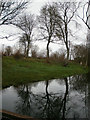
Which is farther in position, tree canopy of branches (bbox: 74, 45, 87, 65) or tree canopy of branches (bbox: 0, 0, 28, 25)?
tree canopy of branches (bbox: 0, 0, 28, 25)

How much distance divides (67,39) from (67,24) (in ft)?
8.60

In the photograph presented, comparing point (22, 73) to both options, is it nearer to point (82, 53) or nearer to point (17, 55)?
point (82, 53)

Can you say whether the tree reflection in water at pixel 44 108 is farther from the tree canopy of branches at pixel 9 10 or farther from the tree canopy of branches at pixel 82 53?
the tree canopy of branches at pixel 9 10

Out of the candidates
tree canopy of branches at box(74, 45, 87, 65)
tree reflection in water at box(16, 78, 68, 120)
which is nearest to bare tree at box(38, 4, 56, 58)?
tree canopy of branches at box(74, 45, 87, 65)

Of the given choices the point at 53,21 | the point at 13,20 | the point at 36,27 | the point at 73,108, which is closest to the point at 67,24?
the point at 53,21

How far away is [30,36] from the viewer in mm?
28141

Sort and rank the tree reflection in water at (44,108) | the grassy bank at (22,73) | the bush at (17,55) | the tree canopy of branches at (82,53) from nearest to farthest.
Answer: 1. the tree canopy of branches at (82,53)
2. the tree reflection in water at (44,108)
3. the grassy bank at (22,73)
4. the bush at (17,55)

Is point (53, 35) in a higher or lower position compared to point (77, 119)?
higher

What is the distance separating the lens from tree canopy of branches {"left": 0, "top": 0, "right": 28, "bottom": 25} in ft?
36.4

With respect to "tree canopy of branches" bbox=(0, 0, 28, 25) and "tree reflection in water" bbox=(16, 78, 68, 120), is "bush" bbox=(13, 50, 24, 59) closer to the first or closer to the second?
"tree canopy of branches" bbox=(0, 0, 28, 25)

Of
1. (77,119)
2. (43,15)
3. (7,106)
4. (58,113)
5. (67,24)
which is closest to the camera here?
(77,119)

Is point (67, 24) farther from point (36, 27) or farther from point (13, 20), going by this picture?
point (13, 20)

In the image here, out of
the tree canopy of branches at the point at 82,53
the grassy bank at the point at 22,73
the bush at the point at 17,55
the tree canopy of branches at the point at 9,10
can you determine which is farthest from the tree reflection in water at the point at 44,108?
the bush at the point at 17,55

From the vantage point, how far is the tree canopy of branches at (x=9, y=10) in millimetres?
11086
